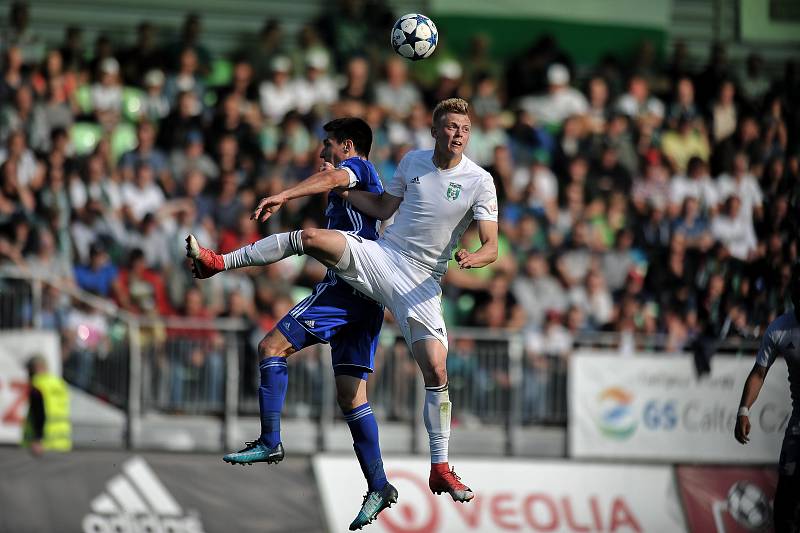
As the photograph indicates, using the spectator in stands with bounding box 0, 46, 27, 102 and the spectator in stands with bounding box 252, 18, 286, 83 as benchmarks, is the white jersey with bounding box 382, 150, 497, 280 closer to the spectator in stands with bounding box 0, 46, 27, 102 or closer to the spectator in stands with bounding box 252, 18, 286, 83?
Answer: the spectator in stands with bounding box 0, 46, 27, 102

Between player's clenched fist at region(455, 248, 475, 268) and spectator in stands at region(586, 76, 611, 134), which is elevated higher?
spectator in stands at region(586, 76, 611, 134)

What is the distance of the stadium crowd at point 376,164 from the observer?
14867 mm

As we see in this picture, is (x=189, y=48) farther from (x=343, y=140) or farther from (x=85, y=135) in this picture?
(x=343, y=140)

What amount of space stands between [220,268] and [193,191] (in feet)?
21.6

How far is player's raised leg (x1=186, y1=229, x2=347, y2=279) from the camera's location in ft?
30.2

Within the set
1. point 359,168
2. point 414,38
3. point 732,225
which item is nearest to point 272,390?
point 359,168

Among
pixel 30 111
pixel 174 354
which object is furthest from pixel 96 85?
pixel 174 354

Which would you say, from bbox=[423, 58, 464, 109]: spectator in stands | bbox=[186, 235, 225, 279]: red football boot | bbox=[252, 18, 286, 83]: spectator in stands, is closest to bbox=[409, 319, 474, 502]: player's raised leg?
bbox=[186, 235, 225, 279]: red football boot

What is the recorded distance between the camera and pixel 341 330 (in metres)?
9.81

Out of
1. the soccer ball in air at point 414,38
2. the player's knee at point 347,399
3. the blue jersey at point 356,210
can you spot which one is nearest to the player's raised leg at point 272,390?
the player's knee at point 347,399

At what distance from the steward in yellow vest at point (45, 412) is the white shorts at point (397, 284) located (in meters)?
5.65

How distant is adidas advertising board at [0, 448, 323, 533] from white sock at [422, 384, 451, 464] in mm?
5304

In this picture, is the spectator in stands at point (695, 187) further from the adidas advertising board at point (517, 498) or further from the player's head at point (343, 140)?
the player's head at point (343, 140)

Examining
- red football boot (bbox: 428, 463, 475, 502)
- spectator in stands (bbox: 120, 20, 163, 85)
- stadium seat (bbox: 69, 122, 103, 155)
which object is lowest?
red football boot (bbox: 428, 463, 475, 502)
